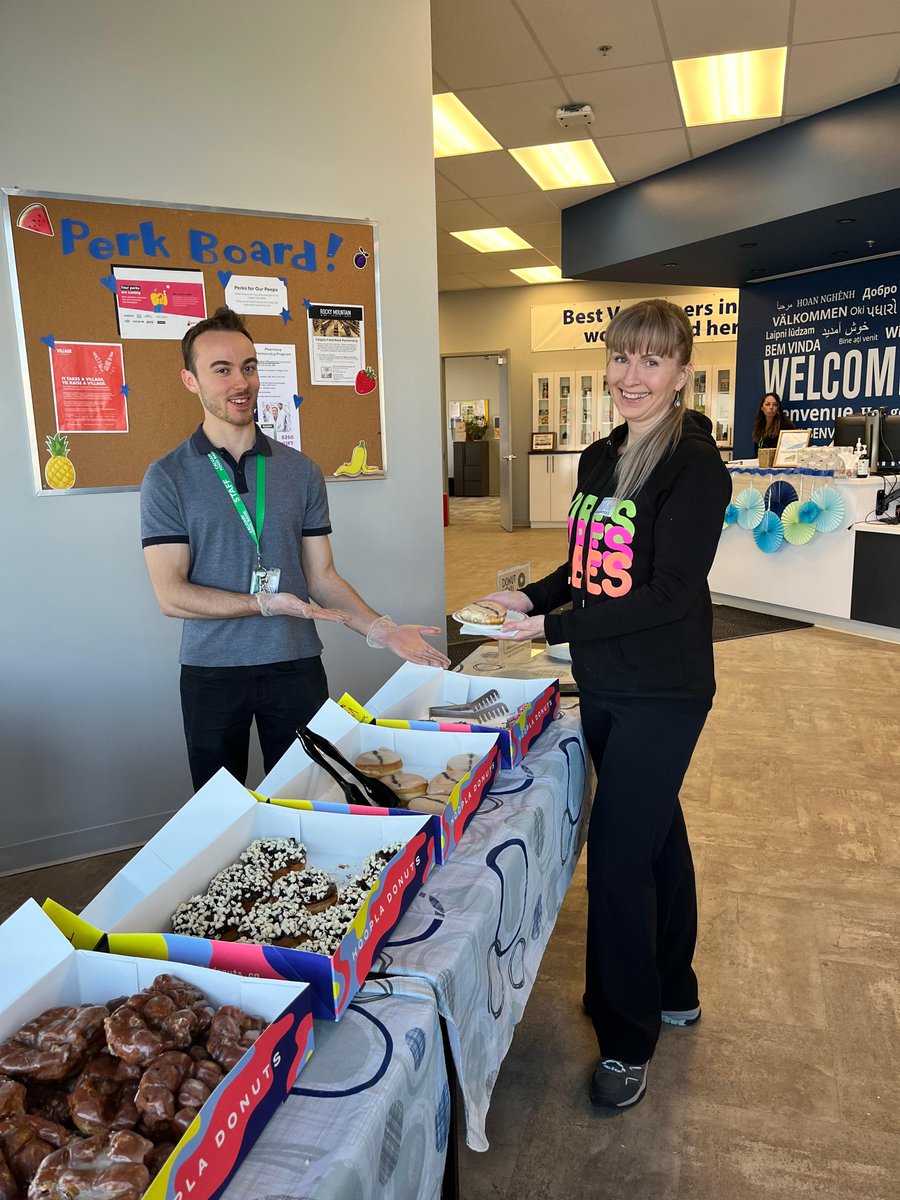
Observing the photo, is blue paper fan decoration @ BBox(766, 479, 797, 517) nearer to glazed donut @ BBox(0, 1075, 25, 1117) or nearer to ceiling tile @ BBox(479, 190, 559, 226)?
ceiling tile @ BBox(479, 190, 559, 226)

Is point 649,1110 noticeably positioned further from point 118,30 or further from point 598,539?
point 118,30

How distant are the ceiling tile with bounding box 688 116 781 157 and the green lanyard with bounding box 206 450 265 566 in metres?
5.70

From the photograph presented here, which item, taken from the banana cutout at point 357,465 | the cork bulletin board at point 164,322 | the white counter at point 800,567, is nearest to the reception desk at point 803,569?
the white counter at point 800,567

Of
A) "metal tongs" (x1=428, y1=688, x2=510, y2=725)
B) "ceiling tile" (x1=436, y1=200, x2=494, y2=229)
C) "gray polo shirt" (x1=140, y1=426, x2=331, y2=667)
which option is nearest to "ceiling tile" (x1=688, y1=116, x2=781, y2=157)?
"ceiling tile" (x1=436, y1=200, x2=494, y2=229)

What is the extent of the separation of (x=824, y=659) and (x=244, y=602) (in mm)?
4863

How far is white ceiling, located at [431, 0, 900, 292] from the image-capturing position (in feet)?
14.8

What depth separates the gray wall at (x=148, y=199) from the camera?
2.82 meters

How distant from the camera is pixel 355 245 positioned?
3.29 m

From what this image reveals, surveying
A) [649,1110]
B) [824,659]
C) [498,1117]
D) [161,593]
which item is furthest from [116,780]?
[824,659]

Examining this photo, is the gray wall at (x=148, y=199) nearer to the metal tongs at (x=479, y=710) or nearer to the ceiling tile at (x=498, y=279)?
the metal tongs at (x=479, y=710)

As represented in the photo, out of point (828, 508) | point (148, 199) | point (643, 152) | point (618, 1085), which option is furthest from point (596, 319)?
point (618, 1085)

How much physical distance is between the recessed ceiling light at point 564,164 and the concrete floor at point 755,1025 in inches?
196

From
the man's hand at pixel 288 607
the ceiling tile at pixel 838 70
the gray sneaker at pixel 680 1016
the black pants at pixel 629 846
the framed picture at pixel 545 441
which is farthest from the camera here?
the framed picture at pixel 545 441

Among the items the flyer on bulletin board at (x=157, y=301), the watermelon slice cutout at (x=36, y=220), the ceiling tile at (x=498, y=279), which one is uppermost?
the ceiling tile at (x=498, y=279)
